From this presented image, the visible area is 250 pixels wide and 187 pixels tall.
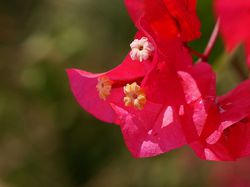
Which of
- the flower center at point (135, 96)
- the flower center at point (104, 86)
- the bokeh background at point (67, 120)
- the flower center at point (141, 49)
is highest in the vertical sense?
the flower center at point (141, 49)

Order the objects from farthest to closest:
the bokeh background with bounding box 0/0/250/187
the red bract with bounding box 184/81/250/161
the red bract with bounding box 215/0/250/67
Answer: the bokeh background with bounding box 0/0/250/187 < the red bract with bounding box 215/0/250/67 < the red bract with bounding box 184/81/250/161

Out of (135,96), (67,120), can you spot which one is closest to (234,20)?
(135,96)

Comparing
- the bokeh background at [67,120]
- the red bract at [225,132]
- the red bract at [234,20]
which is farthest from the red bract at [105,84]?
the bokeh background at [67,120]

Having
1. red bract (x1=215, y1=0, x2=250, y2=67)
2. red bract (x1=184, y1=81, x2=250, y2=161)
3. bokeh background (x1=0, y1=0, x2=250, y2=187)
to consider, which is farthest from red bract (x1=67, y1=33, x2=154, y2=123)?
bokeh background (x1=0, y1=0, x2=250, y2=187)

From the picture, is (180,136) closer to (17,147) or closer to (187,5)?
(187,5)

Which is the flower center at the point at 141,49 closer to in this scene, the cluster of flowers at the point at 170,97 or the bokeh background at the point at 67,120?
the cluster of flowers at the point at 170,97

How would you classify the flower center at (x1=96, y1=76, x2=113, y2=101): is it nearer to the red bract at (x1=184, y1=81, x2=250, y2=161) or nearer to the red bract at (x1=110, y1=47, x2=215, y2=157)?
the red bract at (x1=110, y1=47, x2=215, y2=157)
